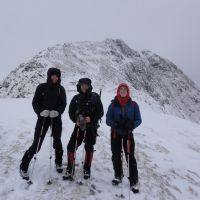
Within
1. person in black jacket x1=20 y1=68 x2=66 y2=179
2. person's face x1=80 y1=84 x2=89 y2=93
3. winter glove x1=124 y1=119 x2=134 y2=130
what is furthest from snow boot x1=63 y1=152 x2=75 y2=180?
person's face x1=80 y1=84 x2=89 y2=93

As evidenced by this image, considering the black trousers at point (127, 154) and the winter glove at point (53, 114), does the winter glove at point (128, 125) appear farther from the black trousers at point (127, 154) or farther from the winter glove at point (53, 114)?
the winter glove at point (53, 114)

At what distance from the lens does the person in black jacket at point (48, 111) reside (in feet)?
28.8

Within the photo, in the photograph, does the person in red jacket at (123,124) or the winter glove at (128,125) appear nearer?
the winter glove at (128,125)

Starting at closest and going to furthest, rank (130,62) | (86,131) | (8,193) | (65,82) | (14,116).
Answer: (8,193), (86,131), (14,116), (65,82), (130,62)

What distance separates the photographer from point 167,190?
970cm

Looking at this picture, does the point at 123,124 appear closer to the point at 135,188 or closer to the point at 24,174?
the point at 135,188

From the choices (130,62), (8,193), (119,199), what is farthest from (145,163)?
(130,62)

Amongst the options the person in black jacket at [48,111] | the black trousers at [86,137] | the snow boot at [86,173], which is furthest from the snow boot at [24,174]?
the snow boot at [86,173]

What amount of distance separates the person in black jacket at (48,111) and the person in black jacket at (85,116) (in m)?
0.42

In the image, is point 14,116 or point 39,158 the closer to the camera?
point 39,158

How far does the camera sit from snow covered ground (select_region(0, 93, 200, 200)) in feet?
27.4

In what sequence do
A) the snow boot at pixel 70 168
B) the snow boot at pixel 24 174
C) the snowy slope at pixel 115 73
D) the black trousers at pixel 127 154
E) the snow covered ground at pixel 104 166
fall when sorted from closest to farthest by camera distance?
the snow covered ground at pixel 104 166 → the snow boot at pixel 24 174 → the snow boot at pixel 70 168 → the black trousers at pixel 127 154 → the snowy slope at pixel 115 73

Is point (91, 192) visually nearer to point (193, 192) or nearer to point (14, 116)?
point (193, 192)

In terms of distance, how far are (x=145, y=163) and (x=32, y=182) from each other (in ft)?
15.5
